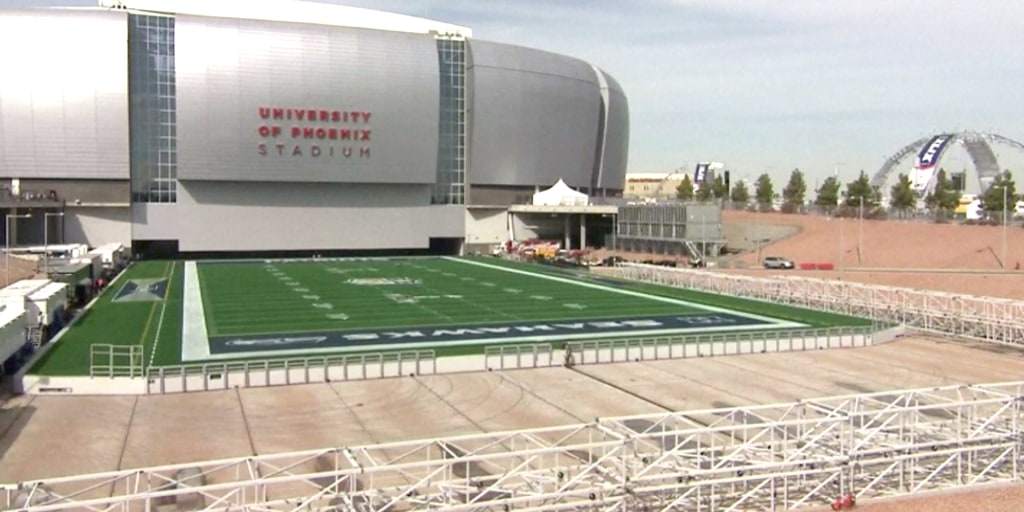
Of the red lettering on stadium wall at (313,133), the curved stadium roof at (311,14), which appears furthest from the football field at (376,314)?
the curved stadium roof at (311,14)

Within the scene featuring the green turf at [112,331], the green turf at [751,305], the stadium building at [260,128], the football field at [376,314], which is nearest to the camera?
the green turf at [112,331]

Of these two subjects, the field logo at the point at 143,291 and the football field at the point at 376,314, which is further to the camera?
the field logo at the point at 143,291

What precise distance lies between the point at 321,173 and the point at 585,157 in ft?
101

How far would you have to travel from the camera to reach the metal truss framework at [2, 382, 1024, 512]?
14992mm

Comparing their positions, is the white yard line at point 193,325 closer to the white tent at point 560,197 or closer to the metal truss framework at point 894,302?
the metal truss framework at point 894,302

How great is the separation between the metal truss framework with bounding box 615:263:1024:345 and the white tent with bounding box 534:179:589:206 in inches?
1389

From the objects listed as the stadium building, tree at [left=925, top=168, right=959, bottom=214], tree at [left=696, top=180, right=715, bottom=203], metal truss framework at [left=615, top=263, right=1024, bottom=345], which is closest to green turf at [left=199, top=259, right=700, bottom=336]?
metal truss framework at [left=615, top=263, right=1024, bottom=345]

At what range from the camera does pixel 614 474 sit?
16344 millimetres

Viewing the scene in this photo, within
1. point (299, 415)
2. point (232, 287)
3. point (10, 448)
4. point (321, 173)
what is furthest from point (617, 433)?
point (321, 173)

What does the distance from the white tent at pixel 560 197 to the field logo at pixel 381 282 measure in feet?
113

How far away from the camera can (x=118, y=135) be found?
3135 inches

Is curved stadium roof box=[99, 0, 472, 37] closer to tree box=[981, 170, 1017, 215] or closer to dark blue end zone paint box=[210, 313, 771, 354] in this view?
tree box=[981, 170, 1017, 215]

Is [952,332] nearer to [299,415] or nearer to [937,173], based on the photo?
[299,415]

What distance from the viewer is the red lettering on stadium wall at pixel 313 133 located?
8288 cm
